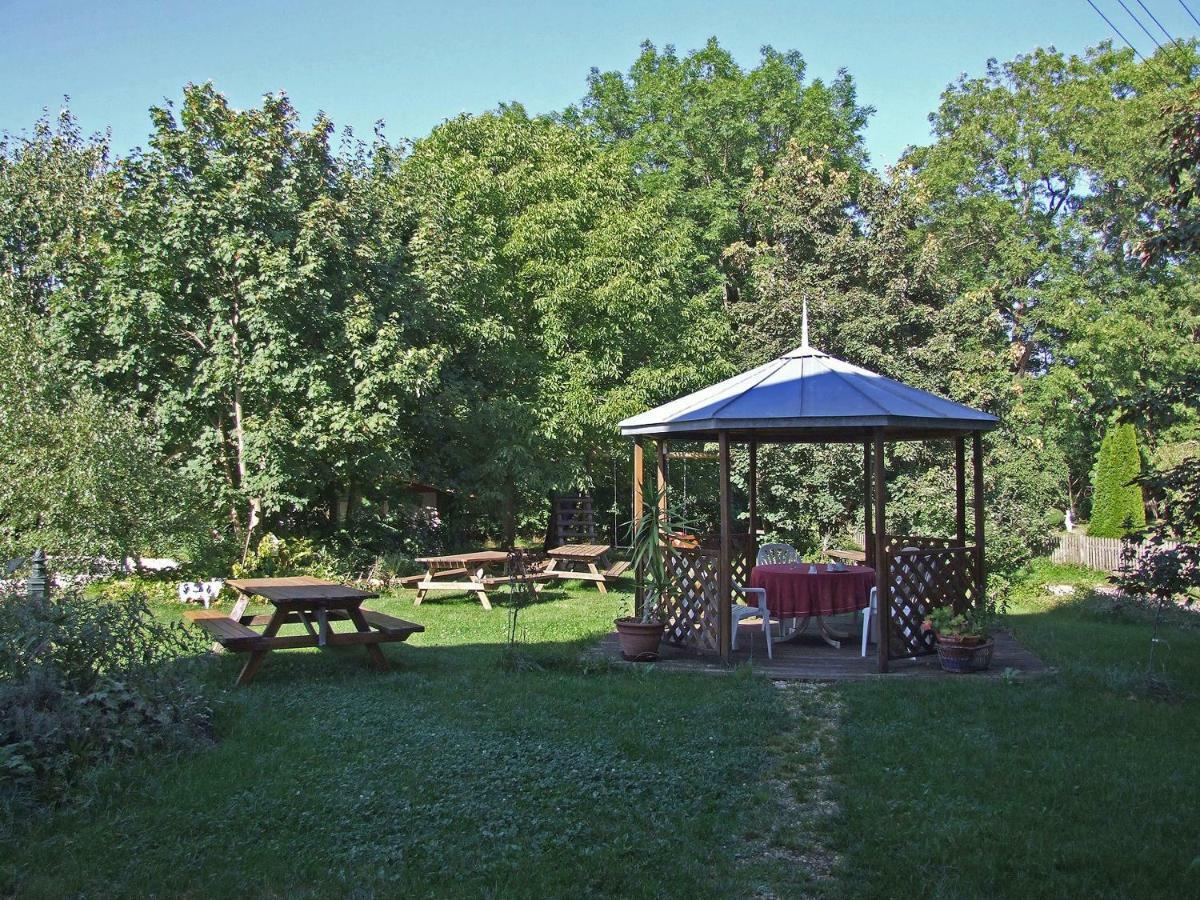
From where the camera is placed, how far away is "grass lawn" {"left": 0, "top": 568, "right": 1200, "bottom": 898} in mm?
3684

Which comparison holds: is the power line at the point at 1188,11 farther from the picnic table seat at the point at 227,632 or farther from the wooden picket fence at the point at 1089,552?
the wooden picket fence at the point at 1089,552

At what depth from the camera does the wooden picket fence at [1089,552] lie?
1655cm

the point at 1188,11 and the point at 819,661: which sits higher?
the point at 1188,11

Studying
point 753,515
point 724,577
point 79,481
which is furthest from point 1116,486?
point 79,481

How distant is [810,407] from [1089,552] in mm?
11743

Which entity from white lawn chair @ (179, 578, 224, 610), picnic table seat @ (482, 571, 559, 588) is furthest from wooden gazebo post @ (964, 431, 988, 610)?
white lawn chair @ (179, 578, 224, 610)

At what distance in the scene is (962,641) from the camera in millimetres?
7727

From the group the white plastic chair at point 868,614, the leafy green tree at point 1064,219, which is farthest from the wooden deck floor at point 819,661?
the leafy green tree at point 1064,219

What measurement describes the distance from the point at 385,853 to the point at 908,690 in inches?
178

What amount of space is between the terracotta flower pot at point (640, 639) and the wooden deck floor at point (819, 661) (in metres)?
0.10

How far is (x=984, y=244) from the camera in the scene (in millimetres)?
24875

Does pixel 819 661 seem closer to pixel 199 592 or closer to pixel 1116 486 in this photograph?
pixel 199 592

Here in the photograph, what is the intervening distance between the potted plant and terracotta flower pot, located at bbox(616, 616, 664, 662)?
240cm

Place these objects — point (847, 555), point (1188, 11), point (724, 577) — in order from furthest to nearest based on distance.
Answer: point (847, 555), point (1188, 11), point (724, 577)
